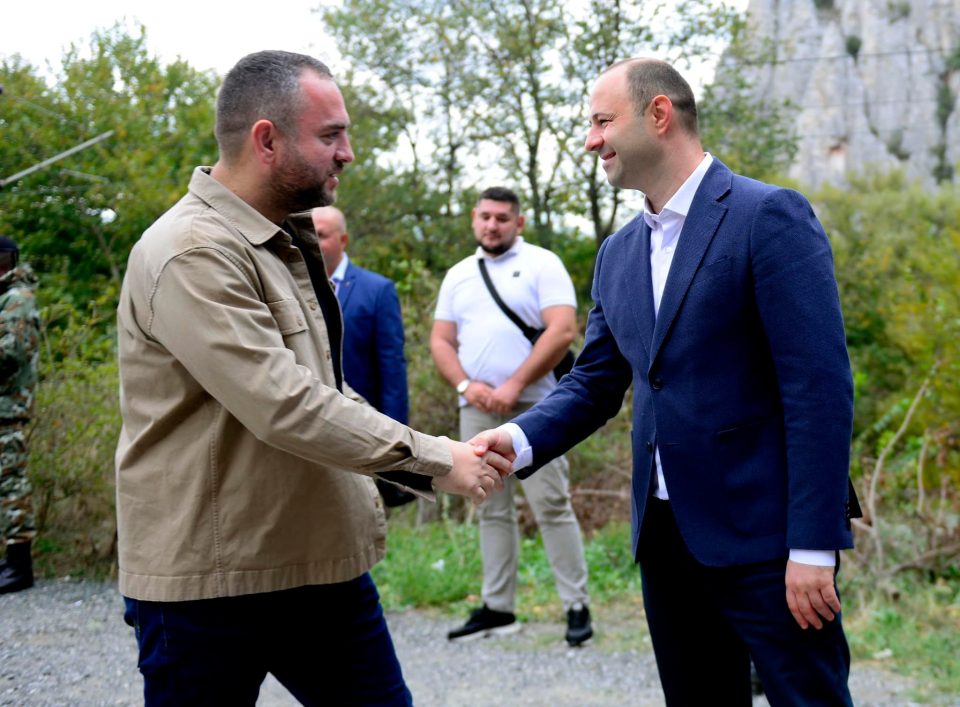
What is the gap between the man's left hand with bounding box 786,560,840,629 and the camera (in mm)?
2383

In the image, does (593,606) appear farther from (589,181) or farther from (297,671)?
(589,181)

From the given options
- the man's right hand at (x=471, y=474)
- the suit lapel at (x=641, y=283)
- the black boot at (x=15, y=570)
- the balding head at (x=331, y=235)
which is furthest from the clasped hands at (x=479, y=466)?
the black boot at (x=15, y=570)

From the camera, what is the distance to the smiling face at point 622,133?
279 centimetres

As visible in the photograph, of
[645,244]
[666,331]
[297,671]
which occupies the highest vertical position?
[645,244]

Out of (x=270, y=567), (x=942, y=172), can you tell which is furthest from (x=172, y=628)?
(x=942, y=172)

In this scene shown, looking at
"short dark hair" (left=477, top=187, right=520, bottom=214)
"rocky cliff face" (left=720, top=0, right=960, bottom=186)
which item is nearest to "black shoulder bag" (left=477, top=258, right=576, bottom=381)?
"short dark hair" (left=477, top=187, right=520, bottom=214)

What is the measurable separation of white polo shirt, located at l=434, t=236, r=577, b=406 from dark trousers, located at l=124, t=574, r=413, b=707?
3100 millimetres

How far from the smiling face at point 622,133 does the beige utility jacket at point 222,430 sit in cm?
96

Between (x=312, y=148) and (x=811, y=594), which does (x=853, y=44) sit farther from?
(x=811, y=594)

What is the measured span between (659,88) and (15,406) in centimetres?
549

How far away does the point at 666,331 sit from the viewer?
2.63 metres

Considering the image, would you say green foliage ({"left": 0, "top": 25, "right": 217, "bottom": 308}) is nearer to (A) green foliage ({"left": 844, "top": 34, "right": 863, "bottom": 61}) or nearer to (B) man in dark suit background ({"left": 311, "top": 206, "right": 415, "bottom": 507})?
(B) man in dark suit background ({"left": 311, "top": 206, "right": 415, "bottom": 507})

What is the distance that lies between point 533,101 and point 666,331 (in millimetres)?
18349

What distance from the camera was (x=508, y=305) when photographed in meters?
5.88
